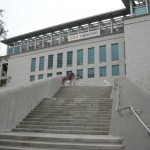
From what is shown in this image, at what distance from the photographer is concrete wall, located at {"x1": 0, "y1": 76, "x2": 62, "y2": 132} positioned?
8102 mm

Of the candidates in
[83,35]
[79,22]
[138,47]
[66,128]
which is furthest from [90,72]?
[66,128]

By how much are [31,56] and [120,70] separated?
18649mm

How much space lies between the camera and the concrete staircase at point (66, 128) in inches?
243

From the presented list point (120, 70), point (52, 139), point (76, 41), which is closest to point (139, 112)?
point (52, 139)

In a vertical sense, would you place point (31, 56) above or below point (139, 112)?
above

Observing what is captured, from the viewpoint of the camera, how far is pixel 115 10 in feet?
128

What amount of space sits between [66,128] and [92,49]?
3121cm

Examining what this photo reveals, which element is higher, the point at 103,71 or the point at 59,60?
the point at 59,60

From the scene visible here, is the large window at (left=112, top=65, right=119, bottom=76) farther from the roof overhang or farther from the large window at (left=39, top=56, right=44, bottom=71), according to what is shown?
the large window at (left=39, top=56, right=44, bottom=71)

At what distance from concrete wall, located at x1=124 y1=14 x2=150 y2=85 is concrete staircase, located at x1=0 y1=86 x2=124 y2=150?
56.6 feet

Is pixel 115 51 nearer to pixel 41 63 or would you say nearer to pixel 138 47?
pixel 138 47

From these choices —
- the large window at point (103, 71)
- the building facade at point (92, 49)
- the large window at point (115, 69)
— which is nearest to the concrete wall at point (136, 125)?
the building facade at point (92, 49)

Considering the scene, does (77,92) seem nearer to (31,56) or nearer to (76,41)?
(76,41)

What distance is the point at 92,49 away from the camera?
38750mm
